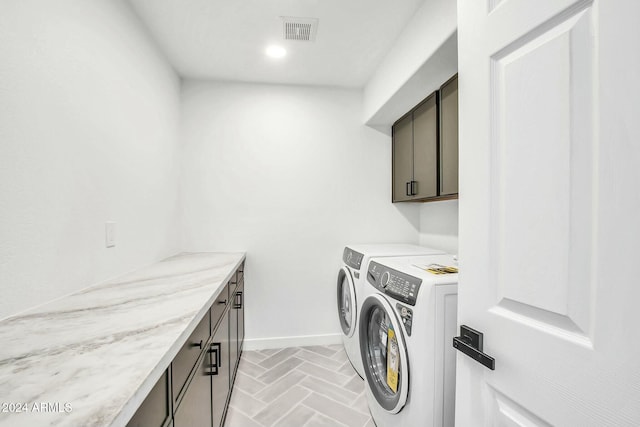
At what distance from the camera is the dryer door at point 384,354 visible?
1.24 meters

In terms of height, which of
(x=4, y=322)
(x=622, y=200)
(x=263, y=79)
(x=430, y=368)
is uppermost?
(x=263, y=79)

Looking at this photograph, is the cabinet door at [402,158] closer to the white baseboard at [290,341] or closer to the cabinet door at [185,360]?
the white baseboard at [290,341]

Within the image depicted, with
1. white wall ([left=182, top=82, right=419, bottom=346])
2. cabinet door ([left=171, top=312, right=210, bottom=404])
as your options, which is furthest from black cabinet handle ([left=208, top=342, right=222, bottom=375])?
white wall ([left=182, top=82, right=419, bottom=346])

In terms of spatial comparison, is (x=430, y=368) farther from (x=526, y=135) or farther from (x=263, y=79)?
(x=263, y=79)

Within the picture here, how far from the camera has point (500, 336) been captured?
700 millimetres

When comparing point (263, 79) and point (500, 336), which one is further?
point (263, 79)

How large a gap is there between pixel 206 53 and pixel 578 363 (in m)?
2.55

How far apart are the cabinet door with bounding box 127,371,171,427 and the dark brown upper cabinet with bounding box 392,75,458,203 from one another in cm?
165

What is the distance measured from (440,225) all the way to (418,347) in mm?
1439

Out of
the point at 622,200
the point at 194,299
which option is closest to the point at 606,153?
the point at 622,200

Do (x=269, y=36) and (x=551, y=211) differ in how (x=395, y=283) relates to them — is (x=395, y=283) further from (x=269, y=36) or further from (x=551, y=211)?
(x=269, y=36)

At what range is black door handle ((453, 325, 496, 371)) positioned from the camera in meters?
0.71

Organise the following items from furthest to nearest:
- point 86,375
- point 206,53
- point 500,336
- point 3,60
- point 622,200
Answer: point 206,53, point 3,60, point 500,336, point 86,375, point 622,200

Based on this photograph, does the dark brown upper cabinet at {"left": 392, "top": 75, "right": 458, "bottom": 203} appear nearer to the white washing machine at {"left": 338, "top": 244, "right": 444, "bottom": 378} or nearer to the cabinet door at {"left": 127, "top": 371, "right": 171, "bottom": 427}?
the white washing machine at {"left": 338, "top": 244, "right": 444, "bottom": 378}
